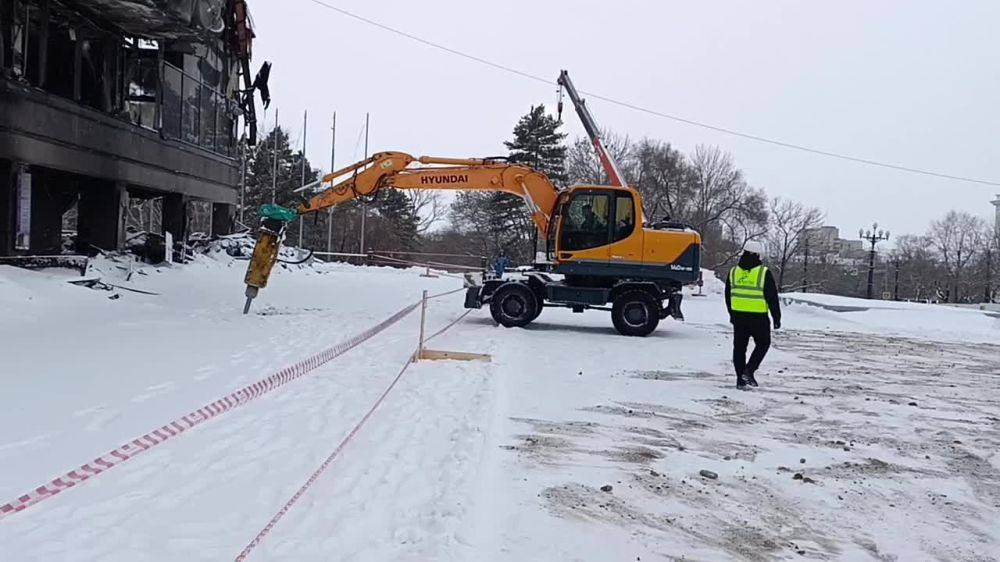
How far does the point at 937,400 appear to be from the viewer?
29.5 ft

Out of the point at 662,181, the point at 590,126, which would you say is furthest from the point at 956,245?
the point at 590,126

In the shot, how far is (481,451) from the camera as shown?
565 centimetres

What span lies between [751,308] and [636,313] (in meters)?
5.67

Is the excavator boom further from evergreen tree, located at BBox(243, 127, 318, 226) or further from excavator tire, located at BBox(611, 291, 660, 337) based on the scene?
evergreen tree, located at BBox(243, 127, 318, 226)

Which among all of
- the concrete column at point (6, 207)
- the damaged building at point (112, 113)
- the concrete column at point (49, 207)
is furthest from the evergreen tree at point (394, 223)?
the concrete column at point (6, 207)

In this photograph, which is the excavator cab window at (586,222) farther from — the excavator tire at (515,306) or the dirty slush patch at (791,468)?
the dirty slush patch at (791,468)

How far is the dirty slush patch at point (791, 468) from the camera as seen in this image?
4.34 m

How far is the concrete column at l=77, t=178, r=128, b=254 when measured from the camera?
1633 cm

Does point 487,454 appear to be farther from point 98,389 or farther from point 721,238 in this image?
point 721,238

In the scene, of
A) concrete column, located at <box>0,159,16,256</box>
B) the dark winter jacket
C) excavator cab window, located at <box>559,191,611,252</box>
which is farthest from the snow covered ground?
excavator cab window, located at <box>559,191,611,252</box>

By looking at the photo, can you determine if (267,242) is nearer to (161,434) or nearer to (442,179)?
(442,179)

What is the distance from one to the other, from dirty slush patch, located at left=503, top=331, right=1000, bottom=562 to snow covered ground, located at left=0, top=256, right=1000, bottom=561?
0.02m

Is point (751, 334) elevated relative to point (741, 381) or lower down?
elevated

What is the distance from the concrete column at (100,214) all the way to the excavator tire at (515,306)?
29.1 feet
